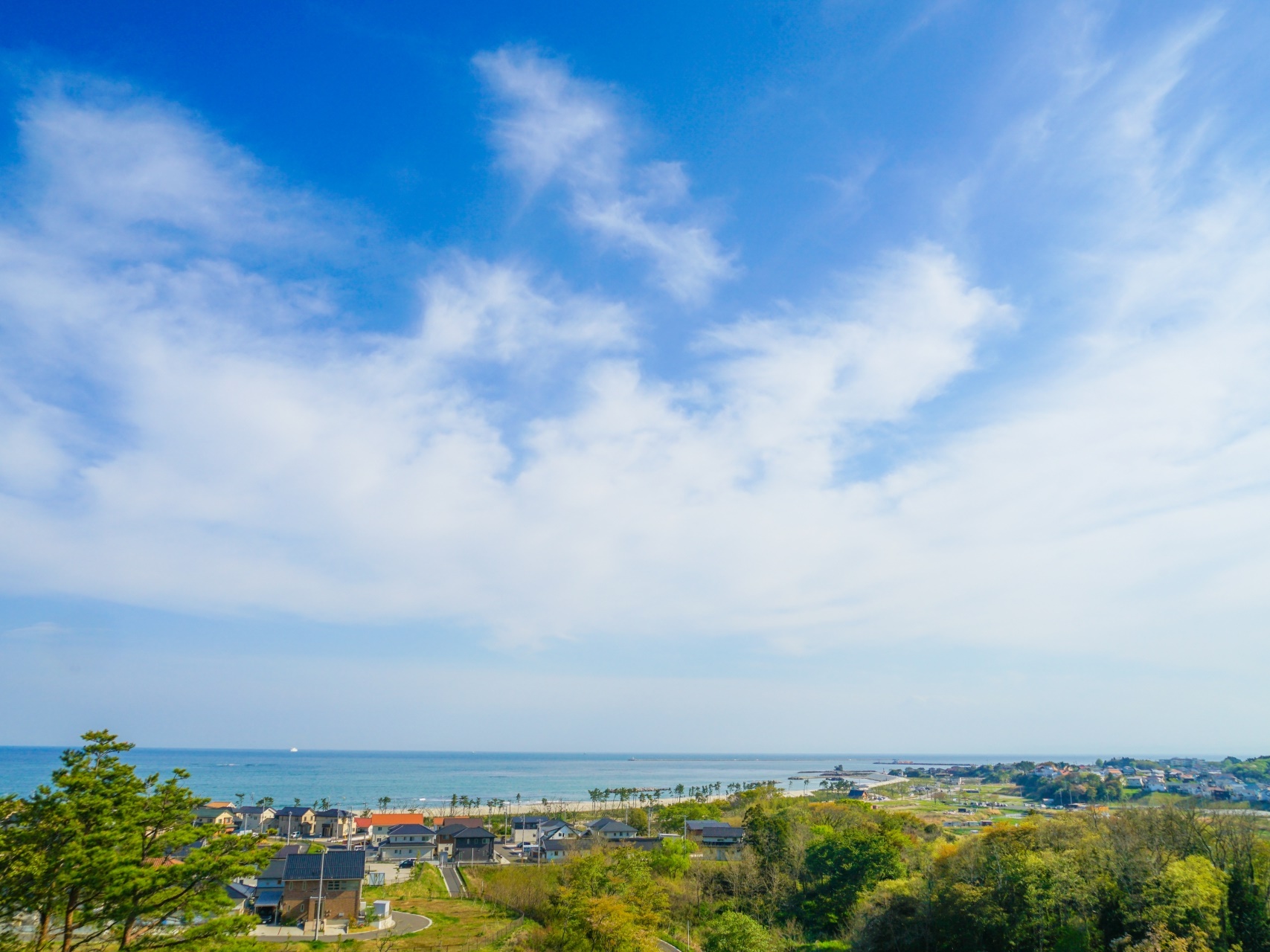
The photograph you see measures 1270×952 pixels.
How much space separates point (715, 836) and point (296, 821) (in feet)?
161

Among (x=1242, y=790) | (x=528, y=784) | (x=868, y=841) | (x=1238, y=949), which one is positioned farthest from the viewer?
(x=528, y=784)

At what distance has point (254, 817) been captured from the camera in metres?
83.9

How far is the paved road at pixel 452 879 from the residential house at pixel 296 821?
85.7ft

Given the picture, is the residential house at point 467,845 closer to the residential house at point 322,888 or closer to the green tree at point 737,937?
the residential house at point 322,888

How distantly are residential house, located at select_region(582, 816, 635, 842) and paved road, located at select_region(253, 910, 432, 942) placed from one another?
28.9 m

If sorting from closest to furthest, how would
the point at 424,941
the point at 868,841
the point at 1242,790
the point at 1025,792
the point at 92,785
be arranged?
1. the point at 92,785
2. the point at 424,941
3. the point at 868,841
4. the point at 1242,790
5. the point at 1025,792

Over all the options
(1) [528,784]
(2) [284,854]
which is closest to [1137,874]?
(2) [284,854]

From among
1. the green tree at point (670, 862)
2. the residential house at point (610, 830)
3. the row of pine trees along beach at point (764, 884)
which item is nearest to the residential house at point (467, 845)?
the row of pine trees along beach at point (764, 884)

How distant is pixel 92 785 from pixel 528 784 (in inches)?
7050

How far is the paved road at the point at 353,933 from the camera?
124 feet

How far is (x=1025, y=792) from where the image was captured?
142 metres

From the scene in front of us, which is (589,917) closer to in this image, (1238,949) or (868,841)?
(868,841)

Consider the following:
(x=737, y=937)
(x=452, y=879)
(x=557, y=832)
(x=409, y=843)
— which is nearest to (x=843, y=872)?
(x=737, y=937)

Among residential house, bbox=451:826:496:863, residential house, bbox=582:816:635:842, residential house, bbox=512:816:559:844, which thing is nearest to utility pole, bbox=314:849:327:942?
residential house, bbox=451:826:496:863
